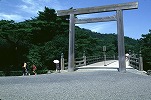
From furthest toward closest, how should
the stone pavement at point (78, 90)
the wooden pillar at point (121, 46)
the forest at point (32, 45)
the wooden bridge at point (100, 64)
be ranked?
the forest at point (32, 45) → the wooden bridge at point (100, 64) → the wooden pillar at point (121, 46) → the stone pavement at point (78, 90)

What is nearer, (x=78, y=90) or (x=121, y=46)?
(x=78, y=90)

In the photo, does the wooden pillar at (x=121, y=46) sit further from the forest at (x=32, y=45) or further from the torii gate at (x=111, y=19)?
the forest at (x=32, y=45)

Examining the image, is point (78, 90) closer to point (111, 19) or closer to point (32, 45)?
point (111, 19)

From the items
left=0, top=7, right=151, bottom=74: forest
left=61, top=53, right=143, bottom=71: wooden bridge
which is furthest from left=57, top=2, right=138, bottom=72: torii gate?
left=0, top=7, right=151, bottom=74: forest

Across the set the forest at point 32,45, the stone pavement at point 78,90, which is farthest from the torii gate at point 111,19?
the forest at point 32,45

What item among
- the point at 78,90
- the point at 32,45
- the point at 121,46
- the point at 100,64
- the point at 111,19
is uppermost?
the point at 111,19

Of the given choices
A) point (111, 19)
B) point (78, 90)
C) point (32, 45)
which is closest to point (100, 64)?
point (32, 45)

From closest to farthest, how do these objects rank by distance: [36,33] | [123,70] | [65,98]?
[65,98], [123,70], [36,33]

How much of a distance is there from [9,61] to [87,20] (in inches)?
477

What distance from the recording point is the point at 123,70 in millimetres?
15305

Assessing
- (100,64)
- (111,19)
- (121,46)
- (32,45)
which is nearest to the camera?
(121,46)

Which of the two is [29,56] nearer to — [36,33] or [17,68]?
[17,68]

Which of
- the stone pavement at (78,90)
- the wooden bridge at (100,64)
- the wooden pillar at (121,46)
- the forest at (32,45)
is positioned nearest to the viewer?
the stone pavement at (78,90)

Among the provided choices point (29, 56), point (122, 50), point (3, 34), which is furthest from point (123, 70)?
point (3, 34)
